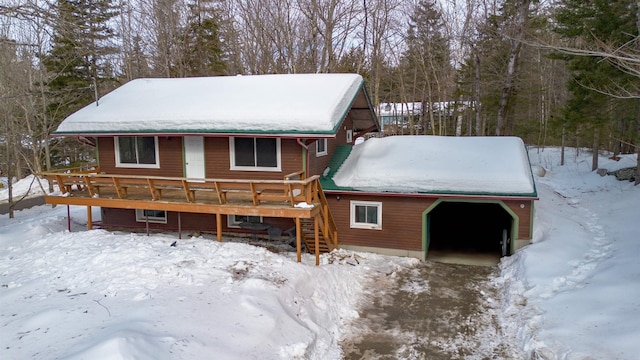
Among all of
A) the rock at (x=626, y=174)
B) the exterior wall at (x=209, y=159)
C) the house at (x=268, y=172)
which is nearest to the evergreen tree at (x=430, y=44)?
the rock at (x=626, y=174)

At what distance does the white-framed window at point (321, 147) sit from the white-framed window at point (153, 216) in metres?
5.72

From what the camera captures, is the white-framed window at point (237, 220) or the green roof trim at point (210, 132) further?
the white-framed window at point (237, 220)

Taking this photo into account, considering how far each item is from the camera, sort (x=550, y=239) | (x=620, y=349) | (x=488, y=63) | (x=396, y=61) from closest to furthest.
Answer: (x=620, y=349) < (x=550, y=239) < (x=488, y=63) < (x=396, y=61)

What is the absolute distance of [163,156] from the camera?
13.6 metres

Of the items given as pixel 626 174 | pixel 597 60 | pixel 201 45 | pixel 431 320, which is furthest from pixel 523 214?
pixel 201 45

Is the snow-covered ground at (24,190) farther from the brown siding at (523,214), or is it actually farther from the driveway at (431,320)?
the brown siding at (523,214)

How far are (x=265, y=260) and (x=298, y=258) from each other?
1138 mm

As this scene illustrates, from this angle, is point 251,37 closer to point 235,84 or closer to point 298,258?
point 235,84

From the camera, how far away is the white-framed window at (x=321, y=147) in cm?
1367

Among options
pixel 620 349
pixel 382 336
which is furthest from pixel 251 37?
pixel 620 349

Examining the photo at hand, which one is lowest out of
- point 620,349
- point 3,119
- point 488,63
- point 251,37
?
point 620,349

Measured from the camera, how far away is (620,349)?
652cm

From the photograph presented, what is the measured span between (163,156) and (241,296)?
710cm

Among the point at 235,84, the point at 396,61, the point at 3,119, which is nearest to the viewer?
the point at 235,84
